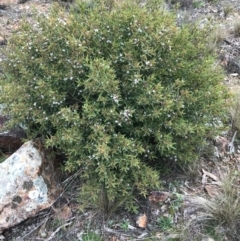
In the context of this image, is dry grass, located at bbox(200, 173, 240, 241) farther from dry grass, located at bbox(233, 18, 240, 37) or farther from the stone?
dry grass, located at bbox(233, 18, 240, 37)

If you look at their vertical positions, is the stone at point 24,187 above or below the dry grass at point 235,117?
below

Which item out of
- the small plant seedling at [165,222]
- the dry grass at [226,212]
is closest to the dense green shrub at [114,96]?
the small plant seedling at [165,222]

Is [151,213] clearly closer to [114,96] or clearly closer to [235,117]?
[114,96]

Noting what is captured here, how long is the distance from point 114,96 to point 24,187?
970 millimetres

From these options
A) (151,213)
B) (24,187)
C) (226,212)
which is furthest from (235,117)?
(24,187)

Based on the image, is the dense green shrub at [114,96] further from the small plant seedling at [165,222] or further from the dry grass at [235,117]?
the dry grass at [235,117]

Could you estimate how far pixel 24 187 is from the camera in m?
2.75

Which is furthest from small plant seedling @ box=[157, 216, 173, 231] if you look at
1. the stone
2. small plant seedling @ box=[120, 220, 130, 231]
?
the stone

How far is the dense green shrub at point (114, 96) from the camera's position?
249 cm

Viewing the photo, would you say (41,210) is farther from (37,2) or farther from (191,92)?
(37,2)

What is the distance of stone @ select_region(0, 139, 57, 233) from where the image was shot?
273cm

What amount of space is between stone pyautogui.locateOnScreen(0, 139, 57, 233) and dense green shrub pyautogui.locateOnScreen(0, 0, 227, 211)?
0.22 m

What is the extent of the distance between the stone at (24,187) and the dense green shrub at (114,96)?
0.22 metres

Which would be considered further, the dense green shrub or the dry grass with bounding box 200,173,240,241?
the dry grass with bounding box 200,173,240,241
